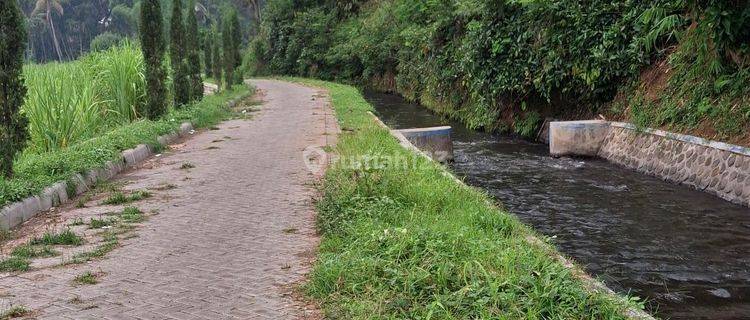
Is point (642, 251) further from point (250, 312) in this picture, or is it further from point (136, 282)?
point (136, 282)

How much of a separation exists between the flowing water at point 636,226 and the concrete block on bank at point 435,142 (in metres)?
0.32

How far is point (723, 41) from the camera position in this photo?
10.6 metres

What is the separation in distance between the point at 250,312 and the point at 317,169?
551cm

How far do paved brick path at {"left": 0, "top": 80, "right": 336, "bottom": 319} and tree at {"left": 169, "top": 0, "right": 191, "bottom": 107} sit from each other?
7.06m

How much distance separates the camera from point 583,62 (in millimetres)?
14211

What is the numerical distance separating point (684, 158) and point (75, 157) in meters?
8.94

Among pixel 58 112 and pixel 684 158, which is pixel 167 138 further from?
pixel 684 158

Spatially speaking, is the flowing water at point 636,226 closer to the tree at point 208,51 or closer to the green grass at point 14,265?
the green grass at point 14,265

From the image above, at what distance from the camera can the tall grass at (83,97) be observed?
37.6ft

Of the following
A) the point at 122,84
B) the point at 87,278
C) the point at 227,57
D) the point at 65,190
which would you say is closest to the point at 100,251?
the point at 87,278

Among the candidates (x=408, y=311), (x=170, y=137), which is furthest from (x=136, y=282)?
(x=170, y=137)

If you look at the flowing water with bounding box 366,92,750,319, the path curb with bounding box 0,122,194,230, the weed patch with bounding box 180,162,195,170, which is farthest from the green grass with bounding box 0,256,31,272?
the flowing water with bounding box 366,92,750,319

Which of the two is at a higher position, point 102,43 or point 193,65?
point 102,43

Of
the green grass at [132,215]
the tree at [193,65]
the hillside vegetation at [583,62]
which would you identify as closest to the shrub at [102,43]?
the tree at [193,65]
